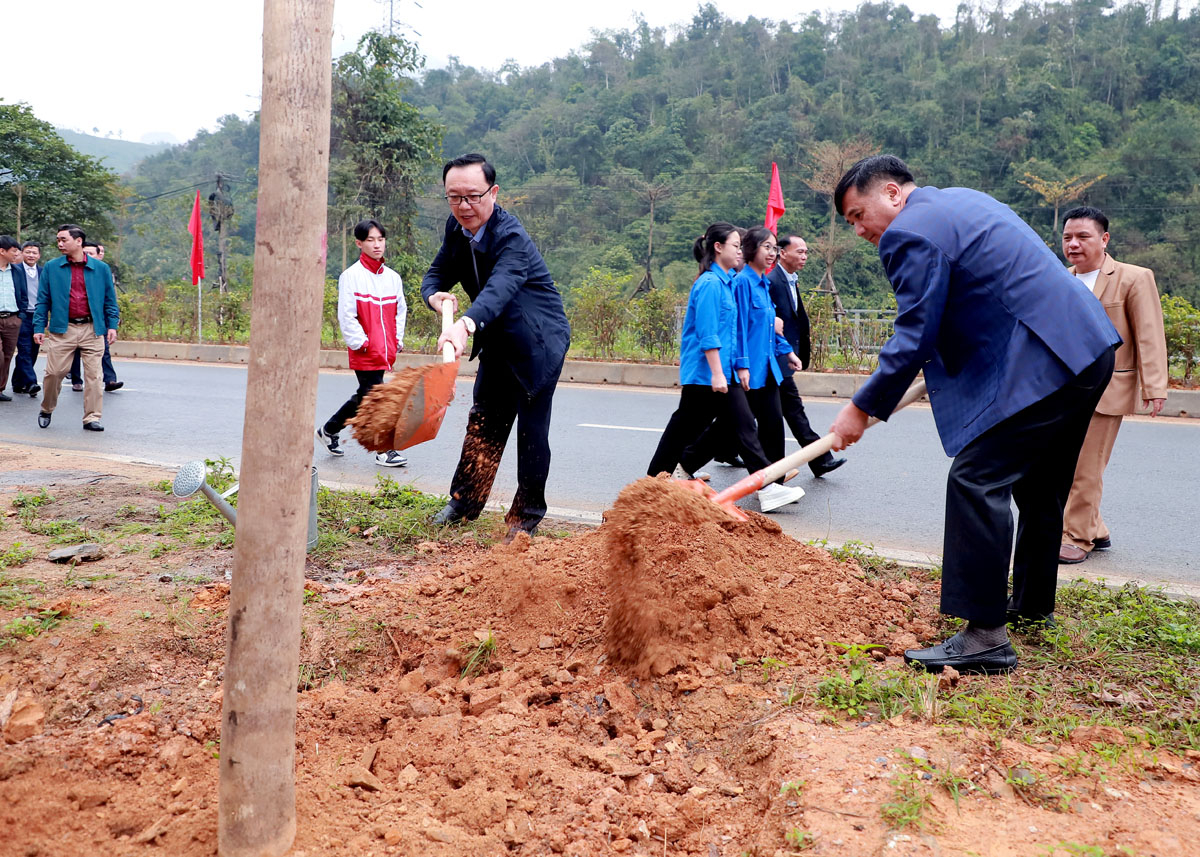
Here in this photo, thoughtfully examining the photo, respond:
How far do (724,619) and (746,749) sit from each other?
0.68 meters

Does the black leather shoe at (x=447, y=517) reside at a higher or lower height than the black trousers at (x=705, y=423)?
lower

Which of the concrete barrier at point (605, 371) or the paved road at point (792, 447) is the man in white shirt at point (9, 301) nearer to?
the paved road at point (792, 447)

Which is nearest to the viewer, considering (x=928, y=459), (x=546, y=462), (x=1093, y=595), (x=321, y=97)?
(x=321, y=97)

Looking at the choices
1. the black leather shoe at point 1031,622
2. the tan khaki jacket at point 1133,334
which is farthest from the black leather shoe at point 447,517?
the tan khaki jacket at point 1133,334

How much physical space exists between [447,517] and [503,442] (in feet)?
1.70

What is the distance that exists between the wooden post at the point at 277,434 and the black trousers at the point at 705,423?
13.1 feet

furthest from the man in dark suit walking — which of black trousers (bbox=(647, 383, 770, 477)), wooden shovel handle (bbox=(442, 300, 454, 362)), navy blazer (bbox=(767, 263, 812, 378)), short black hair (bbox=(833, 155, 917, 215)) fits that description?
short black hair (bbox=(833, 155, 917, 215))

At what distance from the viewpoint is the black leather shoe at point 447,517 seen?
4.97m

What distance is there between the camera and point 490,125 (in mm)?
68625

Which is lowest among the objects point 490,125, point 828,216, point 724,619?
point 724,619

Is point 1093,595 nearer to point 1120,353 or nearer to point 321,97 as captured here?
point 1120,353

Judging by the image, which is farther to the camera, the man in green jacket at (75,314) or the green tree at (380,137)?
the green tree at (380,137)

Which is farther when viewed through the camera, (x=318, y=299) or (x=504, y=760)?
(x=504, y=760)

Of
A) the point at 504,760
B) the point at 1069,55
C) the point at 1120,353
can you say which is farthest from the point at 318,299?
the point at 1069,55
